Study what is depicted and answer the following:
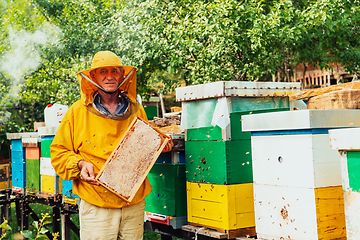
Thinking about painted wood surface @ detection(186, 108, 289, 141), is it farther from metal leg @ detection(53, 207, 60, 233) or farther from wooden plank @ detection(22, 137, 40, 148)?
metal leg @ detection(53, 207, 60, 233)

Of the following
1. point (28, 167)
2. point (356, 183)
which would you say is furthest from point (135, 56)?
point (356, 183)

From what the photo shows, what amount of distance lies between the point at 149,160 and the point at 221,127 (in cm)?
63

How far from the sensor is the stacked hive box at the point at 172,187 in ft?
11.0

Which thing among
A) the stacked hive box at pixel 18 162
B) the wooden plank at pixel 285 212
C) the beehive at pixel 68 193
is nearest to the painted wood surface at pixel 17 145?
the stacked hive box at pixel 18 162

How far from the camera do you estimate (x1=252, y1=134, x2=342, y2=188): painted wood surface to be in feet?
7.34

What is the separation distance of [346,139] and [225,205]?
3.97 ft

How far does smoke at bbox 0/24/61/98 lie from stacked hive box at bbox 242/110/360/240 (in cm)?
911

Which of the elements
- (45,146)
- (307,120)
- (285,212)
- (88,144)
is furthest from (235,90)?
(45,146)

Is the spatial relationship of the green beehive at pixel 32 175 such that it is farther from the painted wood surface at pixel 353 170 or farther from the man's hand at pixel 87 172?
the painted wood surface at pixel 353 170

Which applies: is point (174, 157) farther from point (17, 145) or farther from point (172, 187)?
point (17, 145)

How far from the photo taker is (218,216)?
293 cm

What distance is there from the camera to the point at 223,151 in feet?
9.51

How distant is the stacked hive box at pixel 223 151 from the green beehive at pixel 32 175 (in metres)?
3.49

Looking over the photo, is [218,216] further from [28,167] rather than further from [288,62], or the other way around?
[288,62]
